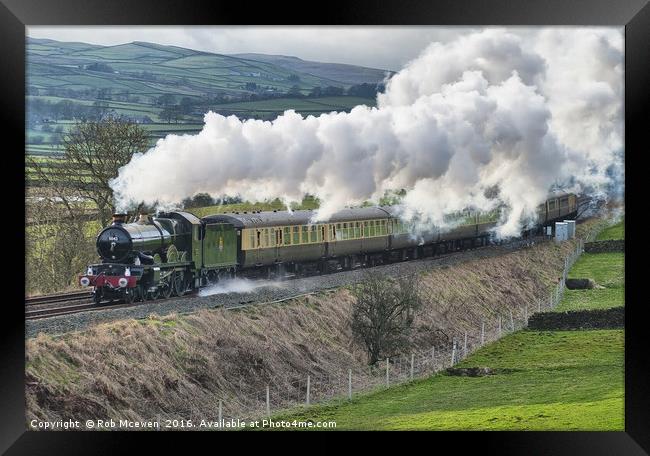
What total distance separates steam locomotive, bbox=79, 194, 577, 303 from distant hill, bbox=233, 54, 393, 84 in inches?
79.7

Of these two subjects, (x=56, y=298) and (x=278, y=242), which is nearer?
(x=56, y=298)

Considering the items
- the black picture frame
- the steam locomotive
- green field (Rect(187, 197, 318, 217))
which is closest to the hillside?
the black picture frame

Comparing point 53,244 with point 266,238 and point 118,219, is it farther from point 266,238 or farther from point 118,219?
point 266,238

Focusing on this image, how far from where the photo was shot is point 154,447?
12031 mm

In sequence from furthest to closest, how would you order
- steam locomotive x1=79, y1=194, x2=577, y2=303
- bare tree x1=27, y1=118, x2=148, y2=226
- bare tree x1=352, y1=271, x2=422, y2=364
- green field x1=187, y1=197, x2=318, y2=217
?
green field x1=187, y1=197, x2=318, y2=217 < bare tree x1=352, y1=271, x2=422, y2=364 < bare tree x1=27, y1=118, x2=148, y2=226 < steam locomotive x1=79, y1=194, x2=577, y2=303

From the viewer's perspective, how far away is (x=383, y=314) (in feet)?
46.2

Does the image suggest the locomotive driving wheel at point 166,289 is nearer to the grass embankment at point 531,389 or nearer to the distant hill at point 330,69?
the grass embankment at point 531,389

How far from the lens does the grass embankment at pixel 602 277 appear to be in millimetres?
13375

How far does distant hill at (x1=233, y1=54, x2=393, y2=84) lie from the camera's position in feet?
43.4

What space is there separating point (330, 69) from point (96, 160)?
3.50 m

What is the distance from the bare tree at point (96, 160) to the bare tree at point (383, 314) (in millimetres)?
3788

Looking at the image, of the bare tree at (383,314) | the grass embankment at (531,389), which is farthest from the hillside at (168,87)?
the grass embankment at (531,389)

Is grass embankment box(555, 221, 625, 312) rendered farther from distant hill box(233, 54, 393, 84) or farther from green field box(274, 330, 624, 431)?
distant hill box(233, 54, 393, 84)

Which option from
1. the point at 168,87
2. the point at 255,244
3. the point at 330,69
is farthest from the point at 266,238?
the point at 330,69
